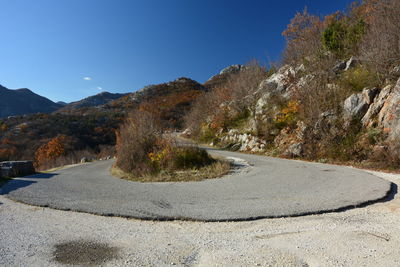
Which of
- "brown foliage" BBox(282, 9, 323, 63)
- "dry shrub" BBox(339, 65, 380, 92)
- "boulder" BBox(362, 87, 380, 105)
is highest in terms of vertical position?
"brown foliage" BBox(282, 9, 323, 63)

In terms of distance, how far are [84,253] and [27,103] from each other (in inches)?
4901

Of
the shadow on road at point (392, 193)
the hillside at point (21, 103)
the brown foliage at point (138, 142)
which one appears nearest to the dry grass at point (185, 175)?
the brown foliage at point (138, 142)

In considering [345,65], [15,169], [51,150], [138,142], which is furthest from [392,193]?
[51,150]

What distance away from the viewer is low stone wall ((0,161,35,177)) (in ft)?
34.6

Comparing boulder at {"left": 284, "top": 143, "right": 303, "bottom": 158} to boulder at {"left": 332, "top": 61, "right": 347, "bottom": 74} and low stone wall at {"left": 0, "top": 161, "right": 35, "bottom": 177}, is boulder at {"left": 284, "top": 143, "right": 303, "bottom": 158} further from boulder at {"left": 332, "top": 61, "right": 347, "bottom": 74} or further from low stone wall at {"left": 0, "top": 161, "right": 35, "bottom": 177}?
low stone wall at {"left": 0, "top": 161, "right": 35, "bottom": 177}

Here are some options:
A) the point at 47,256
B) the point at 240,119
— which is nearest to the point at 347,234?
the point at 47,256

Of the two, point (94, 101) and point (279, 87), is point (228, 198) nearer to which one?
point (279, 87)

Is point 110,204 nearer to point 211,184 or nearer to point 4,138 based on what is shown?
point 211,184

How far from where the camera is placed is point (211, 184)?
7.25 meters

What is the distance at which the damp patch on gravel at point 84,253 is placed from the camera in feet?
9.33

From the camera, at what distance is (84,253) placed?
120 inches

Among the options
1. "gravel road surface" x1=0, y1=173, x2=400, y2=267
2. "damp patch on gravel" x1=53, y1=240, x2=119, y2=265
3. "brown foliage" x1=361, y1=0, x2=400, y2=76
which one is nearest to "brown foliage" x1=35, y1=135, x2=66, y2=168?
"gravel road surface" x1=0, y1=173, x2=400, y2=267

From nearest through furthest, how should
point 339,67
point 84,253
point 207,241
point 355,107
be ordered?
point 84,253 → point 207,241 → point 355,107 → point 339,67

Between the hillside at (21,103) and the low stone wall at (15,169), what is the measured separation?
101727mm
